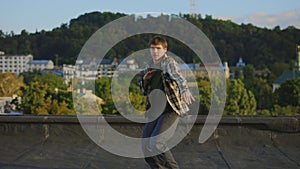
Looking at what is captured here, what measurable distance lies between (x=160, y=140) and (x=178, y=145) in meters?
2.16

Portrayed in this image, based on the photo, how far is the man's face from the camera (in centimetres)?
386

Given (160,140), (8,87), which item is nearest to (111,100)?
(8,87)

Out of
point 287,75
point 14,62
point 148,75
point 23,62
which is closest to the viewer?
point 148,75

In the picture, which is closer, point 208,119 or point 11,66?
point 208,119

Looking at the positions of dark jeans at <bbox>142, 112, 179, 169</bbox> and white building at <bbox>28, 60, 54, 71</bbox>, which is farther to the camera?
white building at <bbox>28, 60, 54, 71</bbox>

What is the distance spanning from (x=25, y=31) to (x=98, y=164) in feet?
434

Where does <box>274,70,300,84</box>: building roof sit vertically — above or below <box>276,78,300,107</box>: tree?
above

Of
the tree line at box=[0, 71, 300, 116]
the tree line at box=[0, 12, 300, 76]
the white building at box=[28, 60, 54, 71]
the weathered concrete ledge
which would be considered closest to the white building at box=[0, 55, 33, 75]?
the white building at box=[28, 60, 54, 71]

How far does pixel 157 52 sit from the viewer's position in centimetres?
387

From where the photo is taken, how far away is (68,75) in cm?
10175

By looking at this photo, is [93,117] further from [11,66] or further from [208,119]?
[11,66]

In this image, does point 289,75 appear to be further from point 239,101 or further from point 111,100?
point 111,100

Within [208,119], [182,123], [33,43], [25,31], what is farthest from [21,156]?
[25,31]

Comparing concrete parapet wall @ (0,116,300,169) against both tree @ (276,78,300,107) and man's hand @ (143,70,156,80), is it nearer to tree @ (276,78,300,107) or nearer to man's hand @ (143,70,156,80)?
man's hand @ (143,70,156,80)
